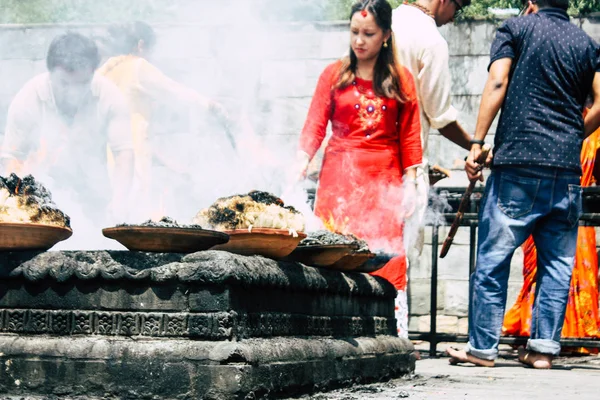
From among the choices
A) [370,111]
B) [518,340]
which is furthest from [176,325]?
[518,340]

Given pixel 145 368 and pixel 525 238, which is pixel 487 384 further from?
pixel 145 368

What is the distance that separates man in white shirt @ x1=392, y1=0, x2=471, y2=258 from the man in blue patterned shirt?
1.64 feet

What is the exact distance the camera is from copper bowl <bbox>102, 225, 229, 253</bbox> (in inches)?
163

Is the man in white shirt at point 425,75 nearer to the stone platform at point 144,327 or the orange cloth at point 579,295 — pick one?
the orange cloth at point 579,295

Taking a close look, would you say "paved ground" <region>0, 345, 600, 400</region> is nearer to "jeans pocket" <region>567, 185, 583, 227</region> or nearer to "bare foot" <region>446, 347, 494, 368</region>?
"bare foot" <region>446, 347, 494, 368</region>

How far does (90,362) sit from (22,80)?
7690 millimetres

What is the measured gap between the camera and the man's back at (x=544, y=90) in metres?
6.28

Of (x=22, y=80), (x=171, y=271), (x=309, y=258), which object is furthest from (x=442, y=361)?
(x=22, y=80)

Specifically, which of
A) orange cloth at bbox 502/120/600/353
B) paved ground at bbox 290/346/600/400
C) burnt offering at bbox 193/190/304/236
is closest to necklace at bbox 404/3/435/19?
orange cloth at bbox 502/120/600/353

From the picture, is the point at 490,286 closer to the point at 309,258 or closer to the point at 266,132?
the point at 309,258

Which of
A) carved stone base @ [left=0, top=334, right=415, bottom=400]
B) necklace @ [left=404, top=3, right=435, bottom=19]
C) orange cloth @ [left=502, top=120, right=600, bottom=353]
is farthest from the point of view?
orange cloth @ [left=502, top=120, right=600, bottom=353]

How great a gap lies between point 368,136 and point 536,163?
1085 mm

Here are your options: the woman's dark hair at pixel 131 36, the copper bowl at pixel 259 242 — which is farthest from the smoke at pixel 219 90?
the copper bowl at pixel 259 242

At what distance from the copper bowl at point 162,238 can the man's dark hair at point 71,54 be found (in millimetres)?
3935
